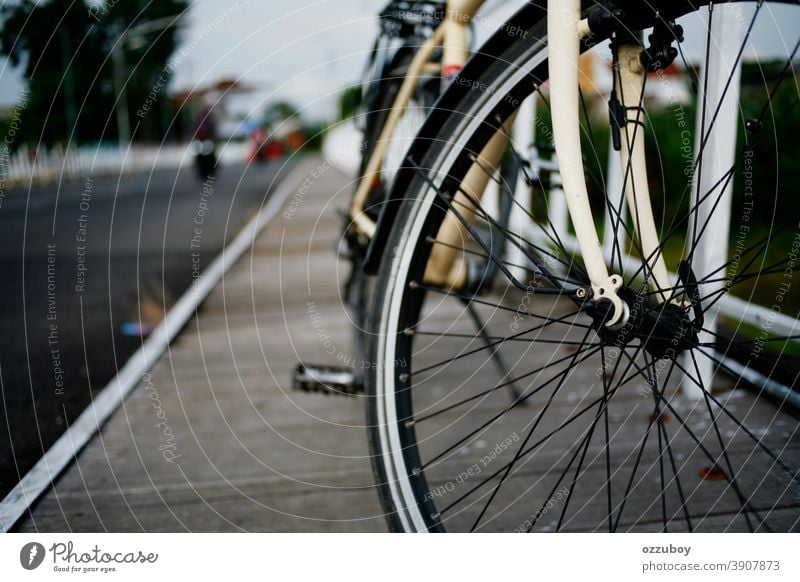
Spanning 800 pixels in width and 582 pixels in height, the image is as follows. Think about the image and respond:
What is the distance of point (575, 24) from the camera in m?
1.04

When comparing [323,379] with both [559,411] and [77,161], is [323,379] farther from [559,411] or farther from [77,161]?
[77,161]

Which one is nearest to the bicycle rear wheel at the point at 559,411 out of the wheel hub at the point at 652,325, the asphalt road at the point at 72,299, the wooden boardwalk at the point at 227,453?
the wheel hub at the point at 652,325

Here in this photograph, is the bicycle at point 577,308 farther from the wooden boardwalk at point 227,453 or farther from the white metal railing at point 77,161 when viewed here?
the white metal railing at point 77,161

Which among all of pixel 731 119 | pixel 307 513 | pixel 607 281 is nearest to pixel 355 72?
pixel 731 119

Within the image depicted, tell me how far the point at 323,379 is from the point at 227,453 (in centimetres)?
30

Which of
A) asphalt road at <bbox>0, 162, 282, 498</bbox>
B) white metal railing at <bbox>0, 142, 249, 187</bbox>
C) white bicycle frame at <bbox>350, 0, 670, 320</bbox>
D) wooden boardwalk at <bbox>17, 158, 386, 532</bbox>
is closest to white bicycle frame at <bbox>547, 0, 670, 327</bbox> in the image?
white bicycle frame at <bbox>350, 0, 670, 320</bbox>

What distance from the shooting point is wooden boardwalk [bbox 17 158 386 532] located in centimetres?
160

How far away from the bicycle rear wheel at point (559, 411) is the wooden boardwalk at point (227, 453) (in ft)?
0.75

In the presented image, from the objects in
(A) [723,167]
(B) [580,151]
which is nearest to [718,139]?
(A) [723,167]

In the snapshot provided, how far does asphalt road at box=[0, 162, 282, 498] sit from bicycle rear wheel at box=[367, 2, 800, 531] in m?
0.96

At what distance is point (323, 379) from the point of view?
2021 mm

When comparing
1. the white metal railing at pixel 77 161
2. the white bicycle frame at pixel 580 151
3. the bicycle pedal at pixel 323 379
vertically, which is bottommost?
the bicycle pedal at pixel 323 379

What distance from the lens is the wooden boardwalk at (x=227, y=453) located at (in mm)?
1602

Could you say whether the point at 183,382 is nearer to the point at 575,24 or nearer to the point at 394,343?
the point at 394,343
